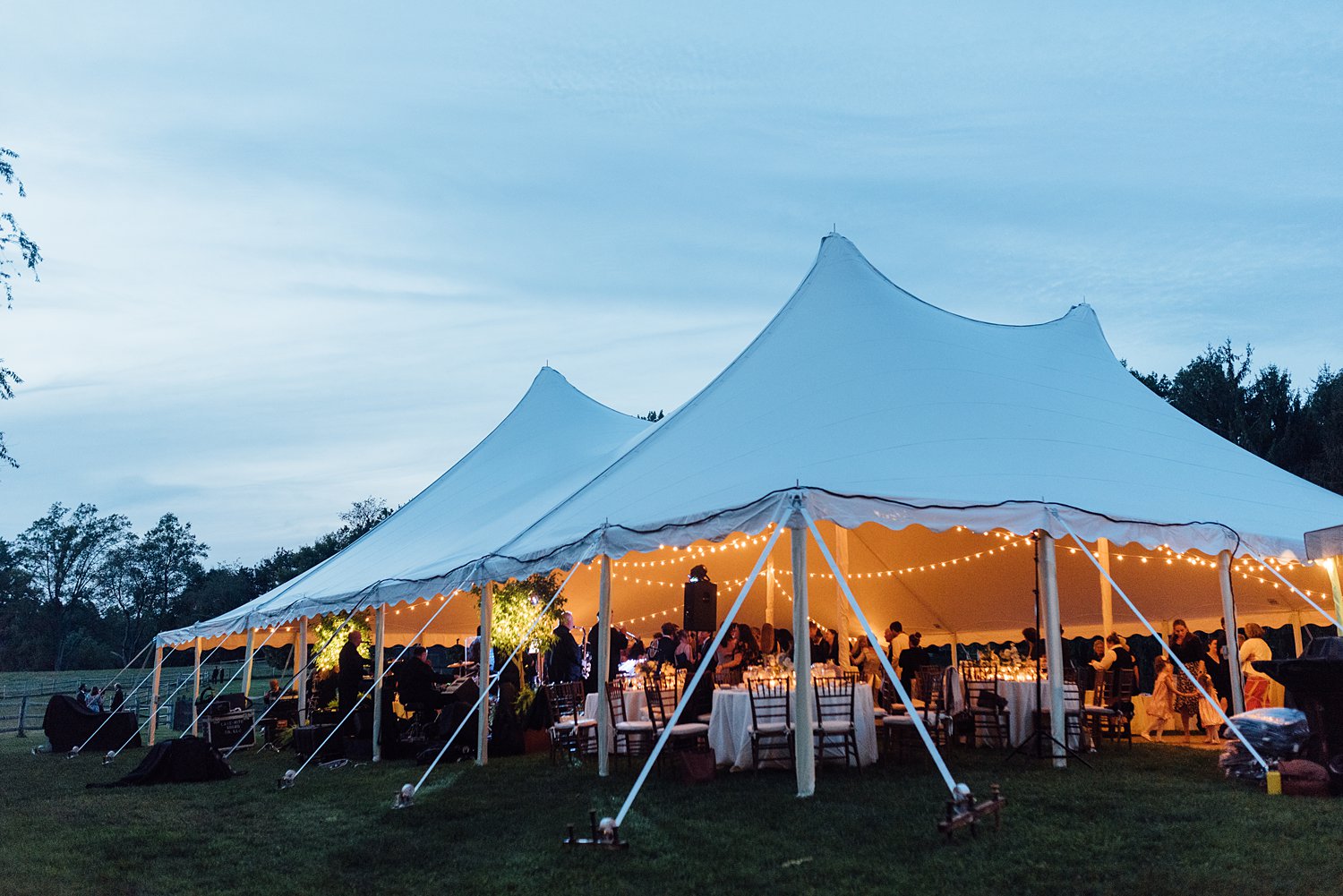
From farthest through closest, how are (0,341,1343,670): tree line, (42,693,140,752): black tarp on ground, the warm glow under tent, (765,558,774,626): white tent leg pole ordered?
1. (0,341,1343,670): tree line
2. (42,693,140,752): black tarp on ground
3. (765,558,774,626): white tent leg pole
4. the warm glow under tent

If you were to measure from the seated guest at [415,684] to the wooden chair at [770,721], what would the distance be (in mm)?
5020

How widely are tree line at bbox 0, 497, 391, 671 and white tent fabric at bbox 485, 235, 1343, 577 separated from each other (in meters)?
37.1

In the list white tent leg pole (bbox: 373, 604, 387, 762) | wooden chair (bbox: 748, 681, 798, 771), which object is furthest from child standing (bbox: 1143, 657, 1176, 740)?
white tent leg pole (bbox: 373, 604, 387, 762)

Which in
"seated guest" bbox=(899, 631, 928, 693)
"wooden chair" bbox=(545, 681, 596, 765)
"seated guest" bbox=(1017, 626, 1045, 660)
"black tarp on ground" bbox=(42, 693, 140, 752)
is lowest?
"black tarp on ground" bbox=(42, 693, 140, 752)

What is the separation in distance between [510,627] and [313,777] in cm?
287

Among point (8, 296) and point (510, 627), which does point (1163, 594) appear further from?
point (8, 296)

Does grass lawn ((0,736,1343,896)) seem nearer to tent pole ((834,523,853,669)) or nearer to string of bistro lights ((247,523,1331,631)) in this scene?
string of bistro lights ((247,523,1331,631))

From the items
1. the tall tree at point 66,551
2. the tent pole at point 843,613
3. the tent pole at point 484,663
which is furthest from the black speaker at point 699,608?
the tall tree at point 66,551

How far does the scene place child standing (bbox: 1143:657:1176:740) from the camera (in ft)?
34.9

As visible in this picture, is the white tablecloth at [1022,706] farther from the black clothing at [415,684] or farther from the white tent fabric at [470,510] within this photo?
the black clothing at [415,684]

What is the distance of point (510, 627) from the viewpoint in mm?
11703

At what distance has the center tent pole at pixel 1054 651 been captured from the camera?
6.82 meters

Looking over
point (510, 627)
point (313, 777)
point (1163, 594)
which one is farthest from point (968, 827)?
point (1163, 594)

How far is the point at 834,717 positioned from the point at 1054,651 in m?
1.60
